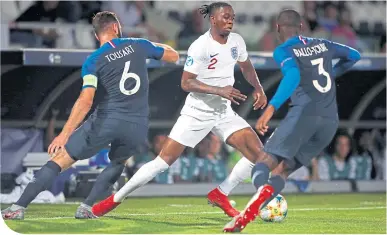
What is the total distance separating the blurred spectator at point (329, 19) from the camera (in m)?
18.2

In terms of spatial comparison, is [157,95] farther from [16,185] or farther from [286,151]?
[286,151]

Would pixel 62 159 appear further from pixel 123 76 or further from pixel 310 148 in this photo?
pixel 310 148

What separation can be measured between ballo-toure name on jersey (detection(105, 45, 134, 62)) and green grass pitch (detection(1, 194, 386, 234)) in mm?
1551

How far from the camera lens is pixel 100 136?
977 centimetres

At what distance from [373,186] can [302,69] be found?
25.1 ft

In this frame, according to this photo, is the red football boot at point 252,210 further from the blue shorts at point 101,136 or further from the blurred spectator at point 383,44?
the blurred spectator at point 383,44

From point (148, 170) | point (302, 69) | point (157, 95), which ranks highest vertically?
point (302, 69)

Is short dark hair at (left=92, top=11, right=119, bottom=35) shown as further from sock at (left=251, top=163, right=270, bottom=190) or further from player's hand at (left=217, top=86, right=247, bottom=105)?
sock at (left=251, top=163, right=270, bottom=190)

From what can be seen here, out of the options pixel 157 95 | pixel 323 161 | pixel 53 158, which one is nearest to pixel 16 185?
pixel 157 95

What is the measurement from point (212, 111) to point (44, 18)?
19.0 feet

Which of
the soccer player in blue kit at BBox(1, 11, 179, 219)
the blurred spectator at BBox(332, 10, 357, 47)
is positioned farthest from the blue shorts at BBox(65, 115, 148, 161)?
the blurred spectator at BBox(332, 10, 357, 47)

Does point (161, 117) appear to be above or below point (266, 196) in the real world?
below

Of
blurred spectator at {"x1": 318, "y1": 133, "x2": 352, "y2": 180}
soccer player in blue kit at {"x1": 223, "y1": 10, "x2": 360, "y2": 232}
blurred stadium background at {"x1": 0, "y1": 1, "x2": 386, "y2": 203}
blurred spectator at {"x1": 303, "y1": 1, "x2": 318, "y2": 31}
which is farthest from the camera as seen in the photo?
blurred spectator at {"x1": 303, "y1": 1, "x2": 318, "y2": 31}

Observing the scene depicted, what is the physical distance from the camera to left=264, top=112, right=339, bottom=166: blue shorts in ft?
29.5
